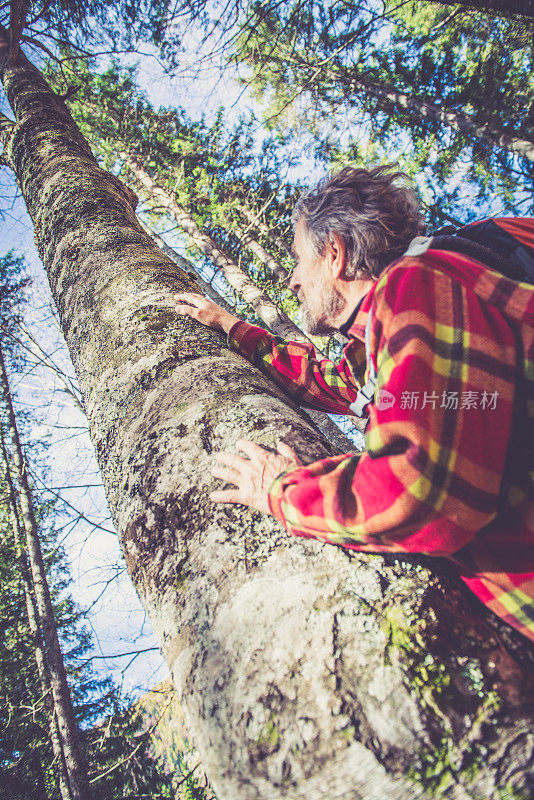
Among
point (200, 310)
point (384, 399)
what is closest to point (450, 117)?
point (200, 310)

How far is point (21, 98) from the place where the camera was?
253 cm

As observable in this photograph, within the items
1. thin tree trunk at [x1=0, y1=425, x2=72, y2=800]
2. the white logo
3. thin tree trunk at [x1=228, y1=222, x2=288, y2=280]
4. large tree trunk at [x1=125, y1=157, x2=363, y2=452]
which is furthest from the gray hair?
thin tree trunk at [x1=0, y1=425, x2=72, y2=800]

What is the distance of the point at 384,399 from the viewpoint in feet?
2.58

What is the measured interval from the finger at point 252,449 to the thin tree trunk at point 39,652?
8.18 metres

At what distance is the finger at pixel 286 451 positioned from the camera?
0.91 metres

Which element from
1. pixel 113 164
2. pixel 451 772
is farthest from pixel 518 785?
pixel 113 164

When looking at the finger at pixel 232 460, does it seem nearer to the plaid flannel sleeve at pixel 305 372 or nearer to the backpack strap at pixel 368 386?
the backpack strap at pixel 368 386

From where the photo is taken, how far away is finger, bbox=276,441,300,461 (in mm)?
912

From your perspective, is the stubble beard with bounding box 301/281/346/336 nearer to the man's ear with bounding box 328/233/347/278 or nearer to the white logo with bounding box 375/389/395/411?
the man's ear with bounding box 328/233/347/278

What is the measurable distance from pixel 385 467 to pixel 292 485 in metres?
0.21

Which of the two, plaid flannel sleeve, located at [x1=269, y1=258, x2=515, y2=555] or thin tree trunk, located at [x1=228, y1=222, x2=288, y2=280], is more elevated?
thin tree trunk, located at [x1=228, y1=222, x2=288, y2=280]

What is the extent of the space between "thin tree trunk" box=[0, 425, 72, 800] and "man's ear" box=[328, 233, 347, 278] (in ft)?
27.9

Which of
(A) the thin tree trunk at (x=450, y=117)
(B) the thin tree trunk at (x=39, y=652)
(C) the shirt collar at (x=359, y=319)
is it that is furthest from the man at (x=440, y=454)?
(A) the thin tree trunk at (x=450, y=117)

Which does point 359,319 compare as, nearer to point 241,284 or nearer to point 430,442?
point 430,442
